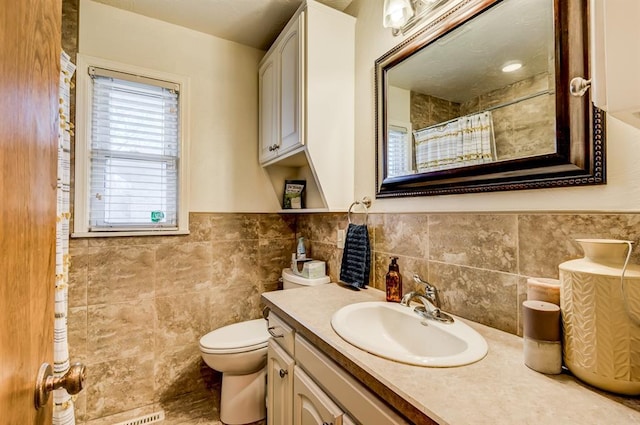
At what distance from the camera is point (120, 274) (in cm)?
186

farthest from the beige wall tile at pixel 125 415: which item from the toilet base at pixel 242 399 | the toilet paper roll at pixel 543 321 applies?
the toilet paper roll at pixel 543 321

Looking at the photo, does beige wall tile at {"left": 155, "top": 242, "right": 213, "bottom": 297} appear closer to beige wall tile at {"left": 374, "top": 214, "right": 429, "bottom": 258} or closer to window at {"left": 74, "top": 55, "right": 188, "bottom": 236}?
window at {"left": 74, "top": 55, "right": 188, "bottom": 236}

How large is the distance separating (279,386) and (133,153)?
5.40 ft

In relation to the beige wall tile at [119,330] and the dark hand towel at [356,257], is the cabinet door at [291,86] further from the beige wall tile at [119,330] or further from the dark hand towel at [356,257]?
the beige wall tile at [119,330]

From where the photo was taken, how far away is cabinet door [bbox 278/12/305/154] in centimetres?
170

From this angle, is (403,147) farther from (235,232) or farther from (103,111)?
(103,111)

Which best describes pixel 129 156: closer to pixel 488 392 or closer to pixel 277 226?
pixel 277 226

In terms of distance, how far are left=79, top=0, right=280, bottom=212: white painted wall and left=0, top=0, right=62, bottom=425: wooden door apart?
152cm

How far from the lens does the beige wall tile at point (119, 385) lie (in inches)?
70.6

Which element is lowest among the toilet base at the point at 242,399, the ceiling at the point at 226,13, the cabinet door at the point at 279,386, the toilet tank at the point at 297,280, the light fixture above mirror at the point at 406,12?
the toilet base at the point at 242,399

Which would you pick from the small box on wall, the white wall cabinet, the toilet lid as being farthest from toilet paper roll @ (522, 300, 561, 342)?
the small box on wall

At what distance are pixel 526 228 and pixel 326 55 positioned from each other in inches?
53.3

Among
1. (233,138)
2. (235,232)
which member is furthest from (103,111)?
(235,232)

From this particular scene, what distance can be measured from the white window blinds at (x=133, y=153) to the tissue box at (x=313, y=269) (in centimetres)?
92
